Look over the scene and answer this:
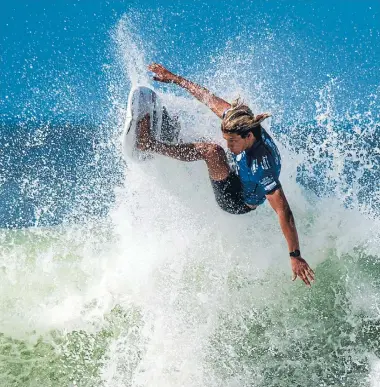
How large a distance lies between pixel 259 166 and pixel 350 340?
209 centimetres

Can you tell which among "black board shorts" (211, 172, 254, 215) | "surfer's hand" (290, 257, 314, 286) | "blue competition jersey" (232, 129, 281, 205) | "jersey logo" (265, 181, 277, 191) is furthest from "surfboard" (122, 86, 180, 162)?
"surfer's hand" (290, 257, 314, 286)

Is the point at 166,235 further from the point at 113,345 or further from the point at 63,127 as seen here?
the point at 63,127

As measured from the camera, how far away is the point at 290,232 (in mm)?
5082

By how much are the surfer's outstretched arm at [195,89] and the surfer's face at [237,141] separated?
21.9 inches

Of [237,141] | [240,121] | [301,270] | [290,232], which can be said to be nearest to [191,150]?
[237,141]

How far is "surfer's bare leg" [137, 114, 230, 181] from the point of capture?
5.66 meters

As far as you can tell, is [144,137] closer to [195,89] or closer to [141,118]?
[141,118]

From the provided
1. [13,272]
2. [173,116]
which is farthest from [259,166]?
[13,272]

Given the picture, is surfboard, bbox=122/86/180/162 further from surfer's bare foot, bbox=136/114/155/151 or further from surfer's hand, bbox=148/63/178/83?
surfer's hand, bbox=148/63/178/83

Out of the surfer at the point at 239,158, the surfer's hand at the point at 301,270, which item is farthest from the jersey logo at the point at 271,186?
the surfer's hand at the point at 301,270

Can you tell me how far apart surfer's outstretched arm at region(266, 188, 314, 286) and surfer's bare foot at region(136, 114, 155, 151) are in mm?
1379

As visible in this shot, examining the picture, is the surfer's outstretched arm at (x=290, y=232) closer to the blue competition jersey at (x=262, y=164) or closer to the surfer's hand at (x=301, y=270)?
Result: the surfer's hand at (x=301, y=270)

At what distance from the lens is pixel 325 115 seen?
7848 millimetres

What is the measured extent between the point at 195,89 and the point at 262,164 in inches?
45.5
